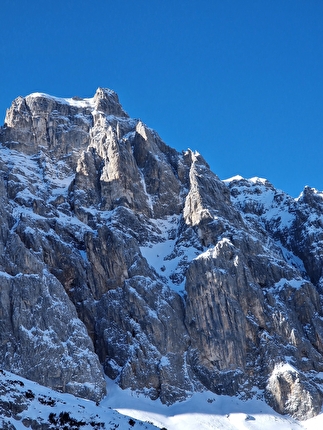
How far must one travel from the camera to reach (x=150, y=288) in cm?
15725

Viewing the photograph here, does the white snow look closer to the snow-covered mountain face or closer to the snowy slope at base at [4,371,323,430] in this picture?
the snow-covered mountain face

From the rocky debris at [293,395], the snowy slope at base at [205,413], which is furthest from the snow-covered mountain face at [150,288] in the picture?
the snowy slope at base at [205,413]

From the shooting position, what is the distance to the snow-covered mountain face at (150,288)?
5561 inches

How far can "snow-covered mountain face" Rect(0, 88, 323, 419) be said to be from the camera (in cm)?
14125

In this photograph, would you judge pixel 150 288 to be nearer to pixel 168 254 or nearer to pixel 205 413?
pixel 168 254

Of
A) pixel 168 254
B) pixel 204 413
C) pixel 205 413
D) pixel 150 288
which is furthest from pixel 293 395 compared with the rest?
pixel 168 254

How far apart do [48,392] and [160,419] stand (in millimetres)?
59884

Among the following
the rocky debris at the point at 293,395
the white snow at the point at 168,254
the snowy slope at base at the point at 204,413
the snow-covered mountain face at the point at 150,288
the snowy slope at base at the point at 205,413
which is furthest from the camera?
the white snow at the point at 168,254

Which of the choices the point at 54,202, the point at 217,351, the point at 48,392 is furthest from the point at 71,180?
the point at 48,392

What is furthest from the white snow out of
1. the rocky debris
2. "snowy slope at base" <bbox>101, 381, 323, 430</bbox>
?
the rocky debris

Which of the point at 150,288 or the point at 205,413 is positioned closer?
the point at 205,413

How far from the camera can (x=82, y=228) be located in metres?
172

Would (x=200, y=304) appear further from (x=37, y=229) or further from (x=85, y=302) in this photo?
(x=37, y=229)

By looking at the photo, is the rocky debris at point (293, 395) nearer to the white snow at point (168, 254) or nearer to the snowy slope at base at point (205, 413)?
the snowy slope at base at point (205, 413)
